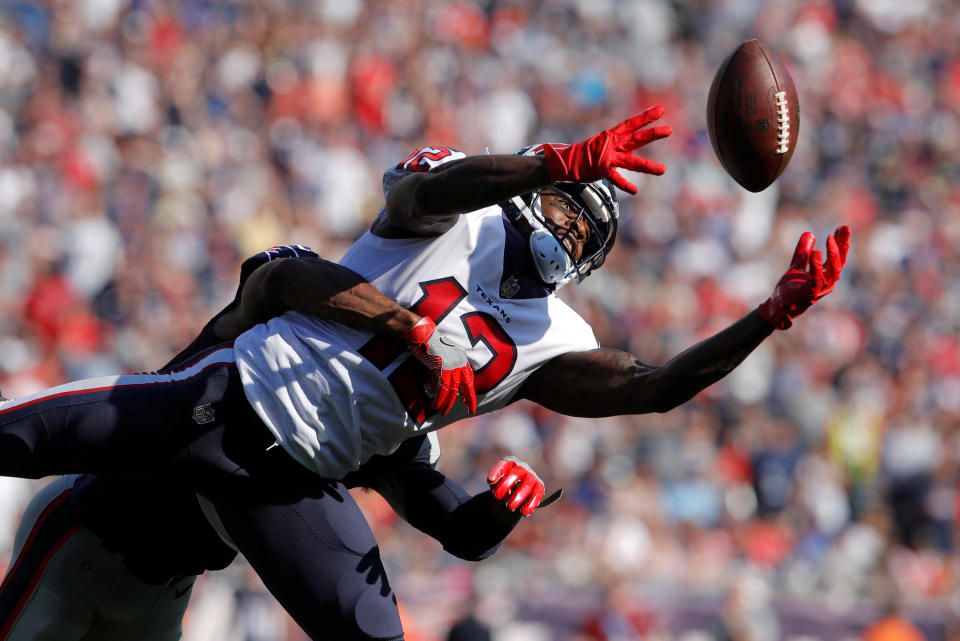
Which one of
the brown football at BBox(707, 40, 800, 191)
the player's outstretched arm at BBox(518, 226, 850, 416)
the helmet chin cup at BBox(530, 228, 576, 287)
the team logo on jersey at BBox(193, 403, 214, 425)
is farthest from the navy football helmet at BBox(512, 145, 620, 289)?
the team logo on jersey at BBox(193, 403, 214, 425)

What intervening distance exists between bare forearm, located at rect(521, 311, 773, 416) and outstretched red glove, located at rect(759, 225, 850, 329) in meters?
0.05

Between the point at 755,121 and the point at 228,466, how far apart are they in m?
1.66

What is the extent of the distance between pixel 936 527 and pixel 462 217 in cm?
618

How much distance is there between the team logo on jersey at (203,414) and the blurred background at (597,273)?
2796mm

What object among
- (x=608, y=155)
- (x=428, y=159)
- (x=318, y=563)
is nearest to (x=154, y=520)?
(x=318, y=563)

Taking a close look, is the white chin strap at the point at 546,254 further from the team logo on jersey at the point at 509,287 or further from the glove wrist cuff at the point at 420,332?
the glove wrist cuff at the point at 420,332

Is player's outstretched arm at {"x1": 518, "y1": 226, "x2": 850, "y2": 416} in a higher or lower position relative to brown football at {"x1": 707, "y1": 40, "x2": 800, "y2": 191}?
lower

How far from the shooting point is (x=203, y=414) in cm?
320

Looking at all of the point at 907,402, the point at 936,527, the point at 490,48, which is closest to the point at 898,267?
the point at 907,402

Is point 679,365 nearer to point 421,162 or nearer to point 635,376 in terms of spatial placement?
point 635,376

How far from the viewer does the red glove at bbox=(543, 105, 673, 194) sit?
274 centimetres

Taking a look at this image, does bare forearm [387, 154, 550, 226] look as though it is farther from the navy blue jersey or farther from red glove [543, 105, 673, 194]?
the navy blue jersey

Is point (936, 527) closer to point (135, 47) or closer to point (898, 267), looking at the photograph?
point (898, 267)

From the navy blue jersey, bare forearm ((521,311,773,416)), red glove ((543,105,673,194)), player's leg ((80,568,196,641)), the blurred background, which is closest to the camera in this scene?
red glove ((543,105,673,194))
